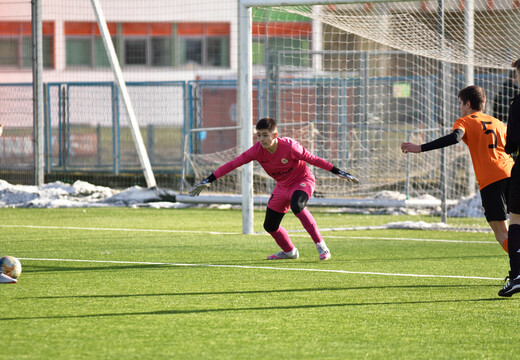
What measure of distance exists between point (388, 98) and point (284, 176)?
Answer: 858 cm

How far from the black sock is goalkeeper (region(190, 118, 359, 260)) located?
256 cm

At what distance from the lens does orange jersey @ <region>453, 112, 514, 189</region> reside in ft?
24.0

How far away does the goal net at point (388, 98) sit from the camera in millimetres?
12844

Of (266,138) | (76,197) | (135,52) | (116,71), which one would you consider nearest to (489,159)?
(266,138)

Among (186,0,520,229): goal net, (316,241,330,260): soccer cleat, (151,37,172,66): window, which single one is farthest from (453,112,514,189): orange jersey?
(151,37,172,66): window

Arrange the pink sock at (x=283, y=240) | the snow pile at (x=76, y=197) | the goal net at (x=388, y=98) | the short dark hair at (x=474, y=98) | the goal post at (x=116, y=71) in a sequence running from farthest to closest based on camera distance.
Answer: the goal post at (x=116, y=71) → the snow pile at (x=76, y=197) → the goal net at (x=388, y=98) → the pink sock at (x=283, y=240) → the short dark hair at (x=474, y=98)

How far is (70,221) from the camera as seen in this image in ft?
44.1

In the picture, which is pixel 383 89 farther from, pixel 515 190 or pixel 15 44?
pixel 15 44

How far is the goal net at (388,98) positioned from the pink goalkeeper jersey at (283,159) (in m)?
3.22

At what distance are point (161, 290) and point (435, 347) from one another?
270 cm

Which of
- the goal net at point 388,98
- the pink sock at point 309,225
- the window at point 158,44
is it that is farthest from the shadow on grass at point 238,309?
the window at point 158,44

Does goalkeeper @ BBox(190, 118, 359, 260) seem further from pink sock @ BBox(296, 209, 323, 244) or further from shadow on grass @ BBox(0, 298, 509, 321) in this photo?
shadow on grass @ BBox(0, 298, 509, 321)

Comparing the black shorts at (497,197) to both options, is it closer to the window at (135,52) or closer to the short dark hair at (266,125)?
the short dark hair at (266,125)

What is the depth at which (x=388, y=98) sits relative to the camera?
685 inches
